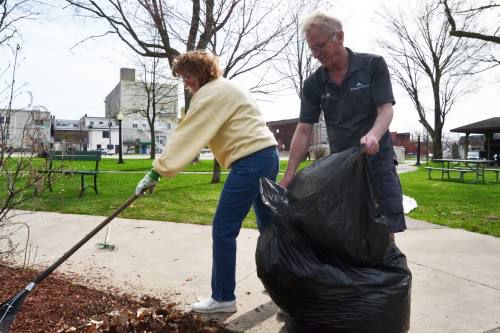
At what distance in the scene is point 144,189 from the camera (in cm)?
254

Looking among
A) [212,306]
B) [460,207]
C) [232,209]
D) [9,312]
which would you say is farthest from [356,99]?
[460,207]

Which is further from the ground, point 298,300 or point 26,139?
point 26,139

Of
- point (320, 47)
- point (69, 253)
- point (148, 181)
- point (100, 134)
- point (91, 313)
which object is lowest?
point (91, 313)

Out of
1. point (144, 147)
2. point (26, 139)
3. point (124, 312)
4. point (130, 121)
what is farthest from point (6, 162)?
point (130, 121)

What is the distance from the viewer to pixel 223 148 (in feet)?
8.43

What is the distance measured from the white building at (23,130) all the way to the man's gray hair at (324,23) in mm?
1871

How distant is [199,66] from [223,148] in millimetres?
502

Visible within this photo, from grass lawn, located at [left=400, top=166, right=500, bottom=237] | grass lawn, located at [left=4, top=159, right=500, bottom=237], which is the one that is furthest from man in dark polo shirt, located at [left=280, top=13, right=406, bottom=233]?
grass lawn, located at [left=400, top=166, right=500, bottom=237]

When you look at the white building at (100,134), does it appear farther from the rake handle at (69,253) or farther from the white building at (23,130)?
the rake handle at (69,253)

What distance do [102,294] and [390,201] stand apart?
1.91m

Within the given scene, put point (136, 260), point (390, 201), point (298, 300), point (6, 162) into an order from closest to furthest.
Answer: point (298, 300)
point (390, 201)
point (6, 162)
point (136, 260)

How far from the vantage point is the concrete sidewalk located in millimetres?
2520

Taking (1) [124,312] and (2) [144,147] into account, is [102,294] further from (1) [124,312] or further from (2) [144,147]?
(2) [144,147]

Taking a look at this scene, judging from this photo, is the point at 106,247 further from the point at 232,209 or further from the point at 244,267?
the point at 232,209
